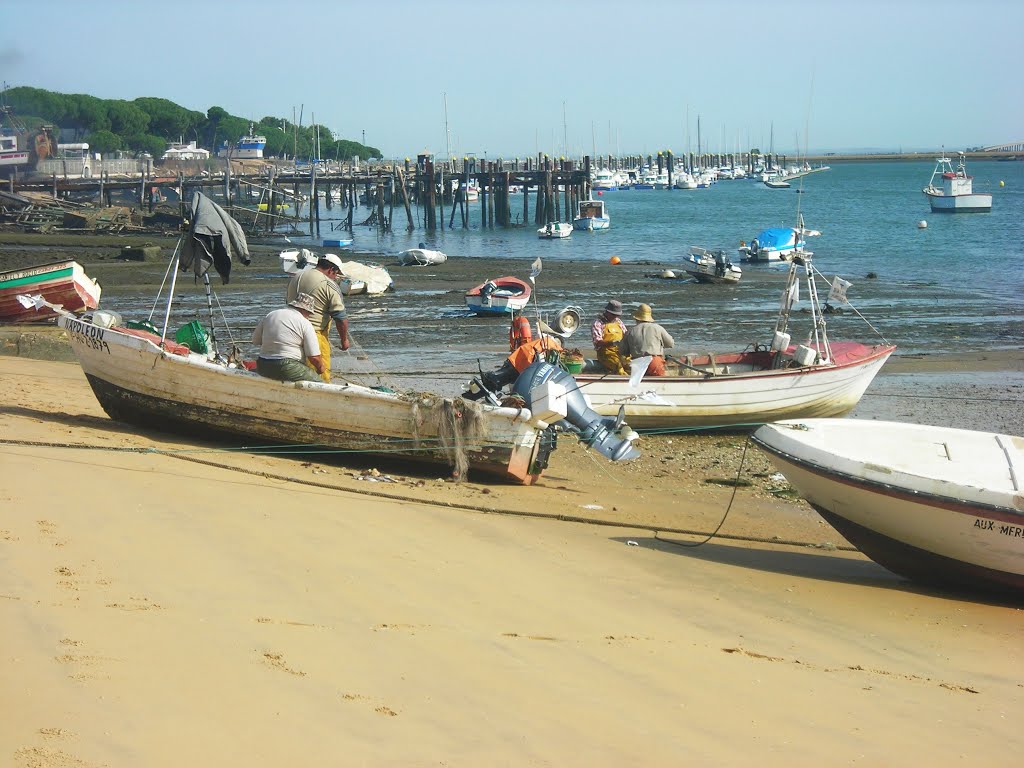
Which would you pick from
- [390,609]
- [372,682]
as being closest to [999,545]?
[390,609]

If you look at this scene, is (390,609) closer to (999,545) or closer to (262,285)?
(999,545)

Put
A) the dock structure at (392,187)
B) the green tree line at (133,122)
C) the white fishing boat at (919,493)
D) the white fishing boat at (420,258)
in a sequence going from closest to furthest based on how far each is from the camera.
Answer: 1. the white fishing boat at (919,493)
2. the white fishing boat at (420,258)
3. the dock structure at (392,187)
4. the green tree line at (133,122)

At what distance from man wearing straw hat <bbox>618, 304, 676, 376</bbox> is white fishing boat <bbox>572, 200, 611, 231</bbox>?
161 ft

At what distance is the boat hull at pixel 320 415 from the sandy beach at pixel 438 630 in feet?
1.20

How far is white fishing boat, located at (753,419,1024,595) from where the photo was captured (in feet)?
24.5

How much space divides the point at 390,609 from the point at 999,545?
433cm

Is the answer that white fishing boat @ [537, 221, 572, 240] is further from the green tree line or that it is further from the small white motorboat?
the green tree line

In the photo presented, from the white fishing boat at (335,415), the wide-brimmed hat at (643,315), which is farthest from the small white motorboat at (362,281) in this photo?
the white fishing boat at (335,415)

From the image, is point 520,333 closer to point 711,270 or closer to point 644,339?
point 644,339

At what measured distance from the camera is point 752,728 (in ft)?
16.5

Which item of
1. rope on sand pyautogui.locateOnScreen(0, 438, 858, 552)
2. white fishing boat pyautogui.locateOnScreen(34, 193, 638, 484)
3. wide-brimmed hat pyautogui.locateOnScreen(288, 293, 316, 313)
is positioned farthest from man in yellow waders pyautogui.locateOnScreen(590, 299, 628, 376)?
wide-brimmed hat pyautogui.locateOnScreen(288, 293, 316, 313)

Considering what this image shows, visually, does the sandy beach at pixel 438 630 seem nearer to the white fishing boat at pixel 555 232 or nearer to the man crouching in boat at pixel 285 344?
the man crouching in boat at pixel 285 344

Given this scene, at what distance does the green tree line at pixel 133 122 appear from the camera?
116 metres

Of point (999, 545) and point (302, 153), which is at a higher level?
point (302, 153)
